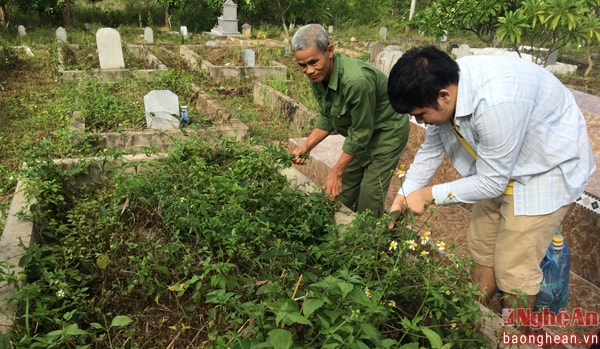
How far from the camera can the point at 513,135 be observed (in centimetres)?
162

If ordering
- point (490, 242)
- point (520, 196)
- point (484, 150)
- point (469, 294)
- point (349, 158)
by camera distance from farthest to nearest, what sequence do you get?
point (349, 158), point (490, 242), point (520, 196), point (484, 150), point (469, 294)

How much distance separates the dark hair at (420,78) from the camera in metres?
1.59

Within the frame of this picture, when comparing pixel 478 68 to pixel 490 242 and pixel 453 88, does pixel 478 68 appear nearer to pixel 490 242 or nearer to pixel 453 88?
pixel 453 88

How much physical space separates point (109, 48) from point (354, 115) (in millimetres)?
7252

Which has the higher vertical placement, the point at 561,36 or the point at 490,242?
the point at 561,36

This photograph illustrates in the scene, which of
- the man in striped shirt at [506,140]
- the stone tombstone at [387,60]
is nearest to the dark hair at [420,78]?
the man in striped shirt at [506,140]

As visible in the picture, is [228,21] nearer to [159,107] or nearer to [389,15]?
[389,15]

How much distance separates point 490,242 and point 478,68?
1083mm

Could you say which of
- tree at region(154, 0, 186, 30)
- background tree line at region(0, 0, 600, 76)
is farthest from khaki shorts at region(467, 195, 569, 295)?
tree at region(154, 0, 186, 30)

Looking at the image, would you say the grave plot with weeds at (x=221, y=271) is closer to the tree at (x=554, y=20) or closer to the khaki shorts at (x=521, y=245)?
the khaki shorts at (x=521, y=245)

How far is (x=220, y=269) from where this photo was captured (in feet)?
5.77

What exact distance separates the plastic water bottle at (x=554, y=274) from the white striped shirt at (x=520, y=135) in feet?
1.49

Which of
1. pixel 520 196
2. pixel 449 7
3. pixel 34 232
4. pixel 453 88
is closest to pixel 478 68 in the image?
pixel 453 88

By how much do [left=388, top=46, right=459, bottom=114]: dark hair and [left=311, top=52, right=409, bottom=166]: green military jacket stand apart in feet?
2.76
